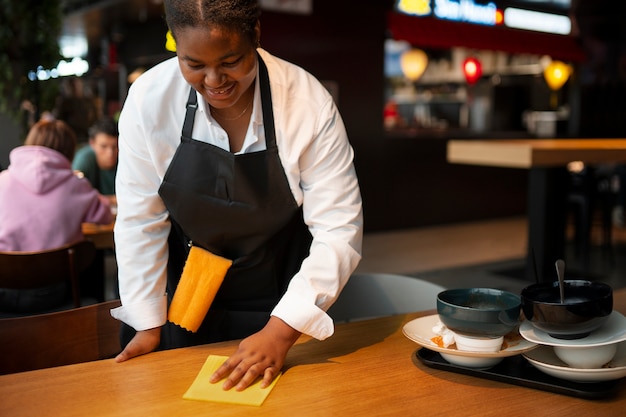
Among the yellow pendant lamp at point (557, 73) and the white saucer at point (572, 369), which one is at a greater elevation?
the yellow pendant lamp at point (557, 73)

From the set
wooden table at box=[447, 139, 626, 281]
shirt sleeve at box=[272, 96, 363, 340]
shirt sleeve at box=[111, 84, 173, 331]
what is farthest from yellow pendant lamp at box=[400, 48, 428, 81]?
shirt sleeve at box=[111, 84, 173, 331]

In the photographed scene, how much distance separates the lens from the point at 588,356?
3.81 feet

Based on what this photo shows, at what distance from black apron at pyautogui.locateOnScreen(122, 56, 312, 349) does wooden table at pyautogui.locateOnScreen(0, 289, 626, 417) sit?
270 mm

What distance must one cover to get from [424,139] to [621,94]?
330 centimetres

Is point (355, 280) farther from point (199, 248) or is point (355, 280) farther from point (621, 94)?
point (621, 94)

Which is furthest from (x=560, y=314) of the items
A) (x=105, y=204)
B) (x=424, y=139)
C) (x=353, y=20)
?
(x=424, y=139)

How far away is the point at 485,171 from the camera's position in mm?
8297

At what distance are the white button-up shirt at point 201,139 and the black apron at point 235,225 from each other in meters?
0.03

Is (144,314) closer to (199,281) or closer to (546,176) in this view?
(199,281)

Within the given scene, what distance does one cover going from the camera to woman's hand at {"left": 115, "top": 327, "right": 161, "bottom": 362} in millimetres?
1333

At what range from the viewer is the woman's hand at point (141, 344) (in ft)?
4.37

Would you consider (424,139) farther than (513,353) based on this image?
Yes

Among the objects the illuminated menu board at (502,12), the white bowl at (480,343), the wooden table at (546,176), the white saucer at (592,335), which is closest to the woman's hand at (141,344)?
the white bowl at (480,343)

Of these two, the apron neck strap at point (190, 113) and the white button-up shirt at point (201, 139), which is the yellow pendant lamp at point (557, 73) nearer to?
the white button-up shirt at point (201, 139)
